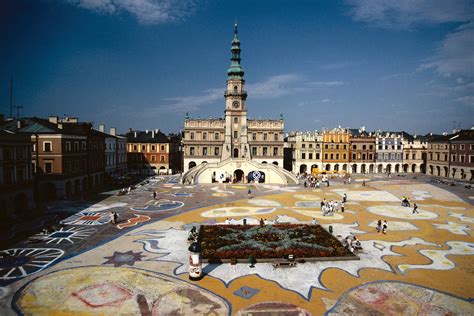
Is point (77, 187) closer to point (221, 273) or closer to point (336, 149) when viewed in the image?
point (221, 273)

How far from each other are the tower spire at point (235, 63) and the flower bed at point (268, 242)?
202ft

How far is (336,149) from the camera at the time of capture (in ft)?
330

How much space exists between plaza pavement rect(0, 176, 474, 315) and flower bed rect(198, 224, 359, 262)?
1.27 meters

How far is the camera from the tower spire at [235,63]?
8825 centimetres

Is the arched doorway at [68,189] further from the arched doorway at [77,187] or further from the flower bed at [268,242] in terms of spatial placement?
the flower bed at [268,242]

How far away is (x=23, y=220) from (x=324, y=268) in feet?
115

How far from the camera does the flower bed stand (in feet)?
85.4

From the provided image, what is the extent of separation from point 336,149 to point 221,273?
84.6 m

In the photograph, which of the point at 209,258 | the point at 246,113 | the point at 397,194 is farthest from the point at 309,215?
the point at 246,113

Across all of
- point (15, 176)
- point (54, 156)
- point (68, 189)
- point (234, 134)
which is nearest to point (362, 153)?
point (234, 134)

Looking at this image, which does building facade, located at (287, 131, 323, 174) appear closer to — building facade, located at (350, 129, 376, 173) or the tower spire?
building facade, located at (350, 129, 376, 173)

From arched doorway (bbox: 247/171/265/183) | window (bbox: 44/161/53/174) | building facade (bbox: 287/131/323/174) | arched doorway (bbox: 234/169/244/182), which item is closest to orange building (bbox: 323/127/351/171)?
building facade (bbox: 287/131/323/174)

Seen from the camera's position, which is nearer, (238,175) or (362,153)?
(238,175)

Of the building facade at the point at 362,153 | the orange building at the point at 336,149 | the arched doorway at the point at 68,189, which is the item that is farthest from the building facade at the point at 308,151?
the arched doorway at the point at 68,189
